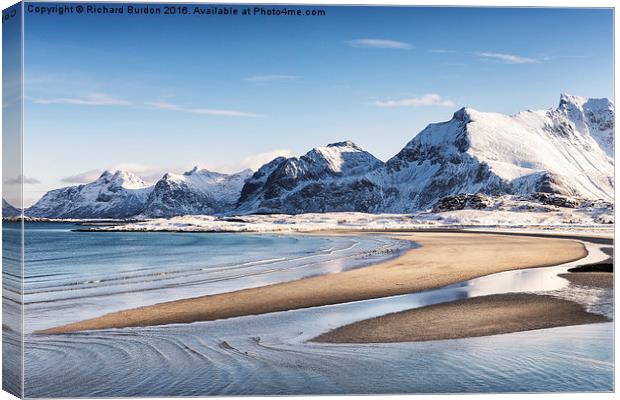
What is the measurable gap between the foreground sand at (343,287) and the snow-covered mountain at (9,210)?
→ 2.82 metres

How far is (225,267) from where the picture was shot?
27328 millimetres

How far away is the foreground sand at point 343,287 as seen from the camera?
561 inches

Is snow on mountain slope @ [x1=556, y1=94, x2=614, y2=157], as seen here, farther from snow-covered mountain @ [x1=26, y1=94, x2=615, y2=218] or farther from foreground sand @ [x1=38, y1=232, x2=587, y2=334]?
foreground sand @ [x1=38, y1=232, x2=587, y2=334]

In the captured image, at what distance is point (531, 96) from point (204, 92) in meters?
7.52

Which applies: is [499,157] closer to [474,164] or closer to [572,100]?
[474,164]

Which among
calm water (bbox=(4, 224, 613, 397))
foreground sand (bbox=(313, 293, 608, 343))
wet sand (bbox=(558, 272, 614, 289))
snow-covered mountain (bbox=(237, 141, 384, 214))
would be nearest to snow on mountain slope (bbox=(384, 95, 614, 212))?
snow-covered mountain (bbox=(237, 141, 384, 214))

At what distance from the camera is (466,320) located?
13156 mm

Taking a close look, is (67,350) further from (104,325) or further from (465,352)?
(465,352)

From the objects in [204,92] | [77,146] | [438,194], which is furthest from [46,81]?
[438,194]

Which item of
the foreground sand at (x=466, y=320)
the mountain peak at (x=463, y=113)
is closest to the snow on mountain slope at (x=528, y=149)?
the mountain peak at (x=463, y=113)

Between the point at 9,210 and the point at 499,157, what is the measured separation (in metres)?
24.3

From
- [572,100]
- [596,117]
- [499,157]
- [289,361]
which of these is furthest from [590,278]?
[499,157]

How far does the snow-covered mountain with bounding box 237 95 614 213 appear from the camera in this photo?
14.6 m

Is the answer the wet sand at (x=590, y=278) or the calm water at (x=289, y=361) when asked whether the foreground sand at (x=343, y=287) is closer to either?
the calm water at (x=289, y=361)
